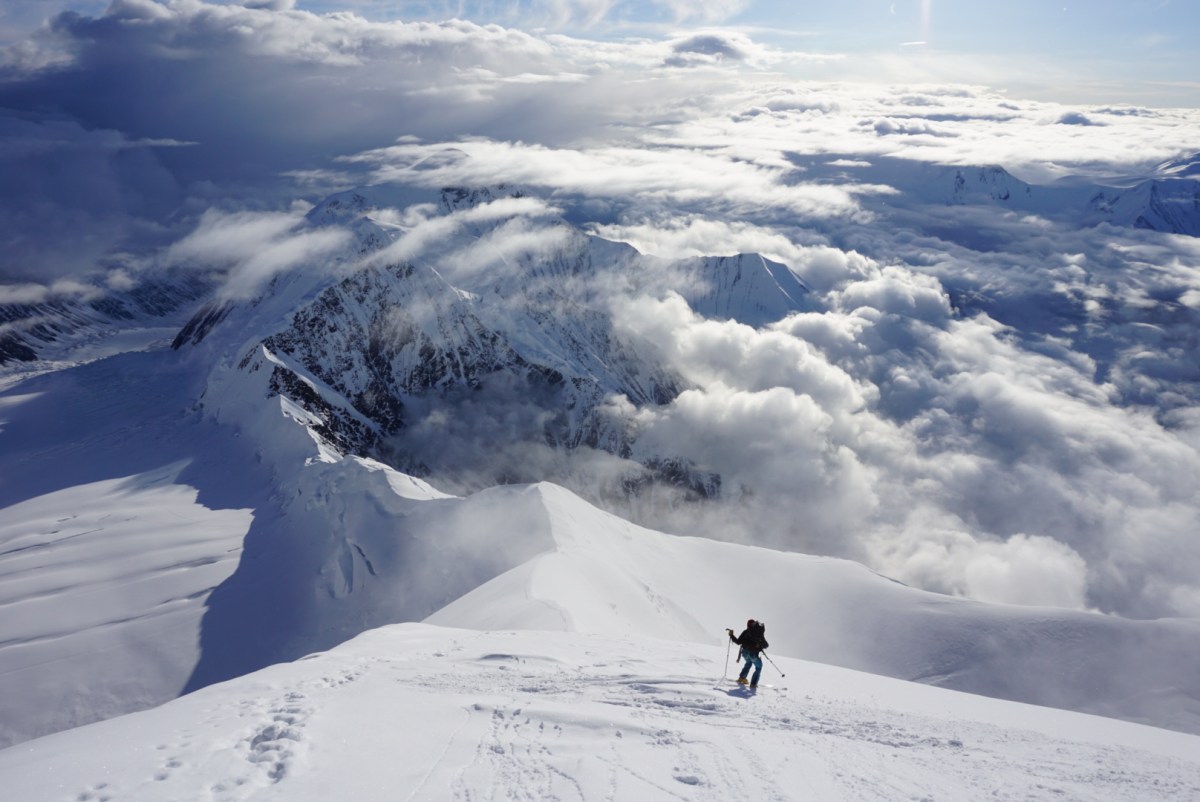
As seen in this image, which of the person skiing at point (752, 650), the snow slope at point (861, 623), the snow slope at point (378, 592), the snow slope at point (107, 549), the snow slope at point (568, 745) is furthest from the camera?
the snow slope at point (107, 549)

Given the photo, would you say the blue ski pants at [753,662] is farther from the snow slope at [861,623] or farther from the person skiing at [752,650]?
the snow slope at [861,623]

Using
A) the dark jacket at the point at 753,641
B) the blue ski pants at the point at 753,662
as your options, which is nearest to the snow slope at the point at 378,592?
the blue ski pants at the point at 753,662

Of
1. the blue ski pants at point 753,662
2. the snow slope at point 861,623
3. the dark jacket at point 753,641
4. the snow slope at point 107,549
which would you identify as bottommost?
the snow slope at point 107,549

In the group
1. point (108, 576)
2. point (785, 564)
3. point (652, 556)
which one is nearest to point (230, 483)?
point (108, 576)

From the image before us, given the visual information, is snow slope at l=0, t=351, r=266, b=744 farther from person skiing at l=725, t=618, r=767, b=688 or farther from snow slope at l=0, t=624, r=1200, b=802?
person skiing at l=725, t=618, r=767, b=688

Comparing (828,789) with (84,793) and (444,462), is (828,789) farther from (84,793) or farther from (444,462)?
(444,462)

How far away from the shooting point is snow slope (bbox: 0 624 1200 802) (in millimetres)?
12109

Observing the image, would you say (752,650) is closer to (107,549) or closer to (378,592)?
(378,592)

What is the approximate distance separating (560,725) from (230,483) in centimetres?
10002

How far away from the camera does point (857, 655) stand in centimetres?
4909

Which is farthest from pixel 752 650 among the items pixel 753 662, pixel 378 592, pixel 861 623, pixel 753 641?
pixel 378 592

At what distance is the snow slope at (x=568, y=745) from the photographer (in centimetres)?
1211

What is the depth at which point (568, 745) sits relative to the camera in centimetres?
1441

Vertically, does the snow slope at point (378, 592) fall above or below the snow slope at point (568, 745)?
below
